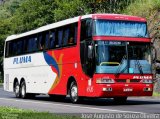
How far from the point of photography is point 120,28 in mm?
A: 21203

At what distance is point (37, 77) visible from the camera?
1073 inches

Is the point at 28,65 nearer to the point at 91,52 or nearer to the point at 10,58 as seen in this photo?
the point at 10,58

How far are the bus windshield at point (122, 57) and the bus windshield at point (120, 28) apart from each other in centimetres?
45

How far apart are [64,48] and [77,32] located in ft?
5.54

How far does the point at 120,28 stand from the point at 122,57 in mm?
1350

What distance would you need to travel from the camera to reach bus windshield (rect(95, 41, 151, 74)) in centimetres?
2033

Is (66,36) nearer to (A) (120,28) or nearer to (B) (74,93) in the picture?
(B) (74,93)

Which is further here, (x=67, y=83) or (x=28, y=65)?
(x=28, y=65)

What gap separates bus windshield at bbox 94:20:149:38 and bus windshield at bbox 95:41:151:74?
1.46ft

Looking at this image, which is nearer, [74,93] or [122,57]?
[122,57]

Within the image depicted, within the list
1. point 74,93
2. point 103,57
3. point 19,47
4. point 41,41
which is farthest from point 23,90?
point 103,57

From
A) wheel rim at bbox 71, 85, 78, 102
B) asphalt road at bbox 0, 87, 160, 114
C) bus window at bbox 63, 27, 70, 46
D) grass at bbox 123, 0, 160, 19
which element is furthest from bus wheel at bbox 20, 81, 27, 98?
grass at bbox 123, 0, 160, 19

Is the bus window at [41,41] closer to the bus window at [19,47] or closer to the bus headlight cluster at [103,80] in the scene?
the bus window at [19,47]

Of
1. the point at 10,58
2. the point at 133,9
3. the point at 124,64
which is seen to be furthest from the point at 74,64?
the point at 133,9
